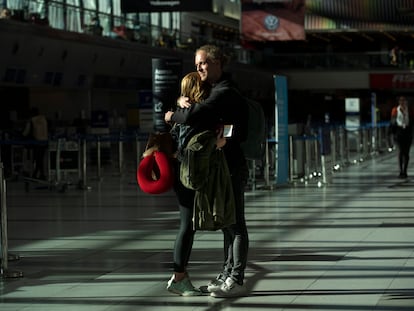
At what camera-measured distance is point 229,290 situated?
6.91m

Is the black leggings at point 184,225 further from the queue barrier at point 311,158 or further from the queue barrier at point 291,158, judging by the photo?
the queue barrier at point 291,158

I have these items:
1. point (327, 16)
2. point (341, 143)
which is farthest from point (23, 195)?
point (327, 16)

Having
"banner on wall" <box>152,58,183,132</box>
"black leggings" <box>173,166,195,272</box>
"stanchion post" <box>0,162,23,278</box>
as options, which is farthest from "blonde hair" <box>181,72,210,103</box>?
"banner on wall" <box>152,58,183,132</box>

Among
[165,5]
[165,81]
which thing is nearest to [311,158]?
[165,81]

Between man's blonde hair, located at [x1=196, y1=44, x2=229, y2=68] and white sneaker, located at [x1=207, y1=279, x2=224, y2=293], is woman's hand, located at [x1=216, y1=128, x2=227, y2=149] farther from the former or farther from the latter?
white sneaker, located at [x1=207, y1=279, x2=224, y2=293]

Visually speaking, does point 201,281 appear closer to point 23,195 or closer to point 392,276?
point 392,276

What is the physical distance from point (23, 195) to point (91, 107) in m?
22.4

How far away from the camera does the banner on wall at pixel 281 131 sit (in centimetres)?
1786

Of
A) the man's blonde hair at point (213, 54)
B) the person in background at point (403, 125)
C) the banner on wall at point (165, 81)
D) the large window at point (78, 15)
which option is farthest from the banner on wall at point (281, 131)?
the man's blonde hair at point (213, 54)

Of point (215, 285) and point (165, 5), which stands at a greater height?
point (165, 5)

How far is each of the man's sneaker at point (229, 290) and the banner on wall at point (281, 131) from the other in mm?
10952

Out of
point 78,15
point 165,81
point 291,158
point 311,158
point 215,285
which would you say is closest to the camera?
point 215,285

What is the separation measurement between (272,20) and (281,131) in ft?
36.7

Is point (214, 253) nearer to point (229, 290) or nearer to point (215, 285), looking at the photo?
point (215, 285)
